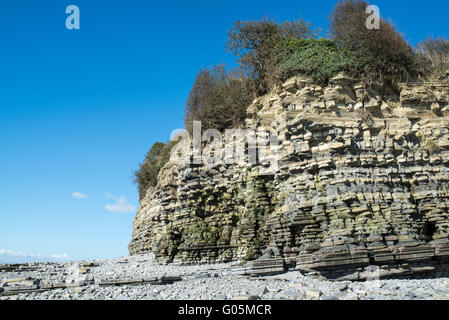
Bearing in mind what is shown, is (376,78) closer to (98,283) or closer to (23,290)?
(98,283)

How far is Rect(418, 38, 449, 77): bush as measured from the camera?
14.5 meters

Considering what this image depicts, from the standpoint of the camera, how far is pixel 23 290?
1093 cm

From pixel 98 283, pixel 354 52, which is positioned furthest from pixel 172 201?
pixel 354 52

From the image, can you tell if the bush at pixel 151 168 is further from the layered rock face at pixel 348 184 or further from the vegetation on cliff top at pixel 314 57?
the layered rock face at pixel 348 184

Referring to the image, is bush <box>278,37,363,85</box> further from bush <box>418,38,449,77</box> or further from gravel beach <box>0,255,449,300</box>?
gravel beach <box>0,255,449,300</box>

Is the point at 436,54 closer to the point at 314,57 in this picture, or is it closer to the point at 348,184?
the point at 314,57

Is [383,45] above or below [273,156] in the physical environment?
above

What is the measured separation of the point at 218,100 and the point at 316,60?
6441 millimetres

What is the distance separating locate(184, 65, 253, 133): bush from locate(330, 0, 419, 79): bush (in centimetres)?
541

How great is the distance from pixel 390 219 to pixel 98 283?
31.3 ft

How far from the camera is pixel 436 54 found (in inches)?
599

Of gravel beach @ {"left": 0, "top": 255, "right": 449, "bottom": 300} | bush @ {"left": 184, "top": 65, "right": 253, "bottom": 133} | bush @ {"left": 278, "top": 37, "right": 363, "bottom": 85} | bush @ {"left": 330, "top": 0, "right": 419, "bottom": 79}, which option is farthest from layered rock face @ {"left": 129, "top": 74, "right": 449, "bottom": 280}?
bush @ {"left": 184, "top": 65, "right": 253, "bottom": 133}

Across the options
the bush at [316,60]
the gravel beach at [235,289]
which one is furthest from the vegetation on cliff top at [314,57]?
the gravel beach at [235,289]
